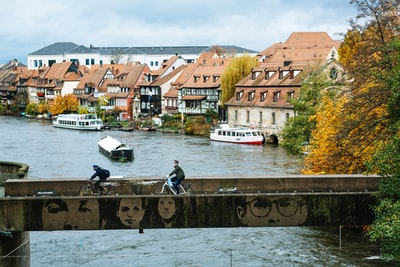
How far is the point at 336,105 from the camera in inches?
1348

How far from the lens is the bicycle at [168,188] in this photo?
21.5 m

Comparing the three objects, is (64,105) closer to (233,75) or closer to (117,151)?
(233,75)

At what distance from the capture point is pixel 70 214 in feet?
66.8

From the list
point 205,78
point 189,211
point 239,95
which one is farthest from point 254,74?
point 189,211

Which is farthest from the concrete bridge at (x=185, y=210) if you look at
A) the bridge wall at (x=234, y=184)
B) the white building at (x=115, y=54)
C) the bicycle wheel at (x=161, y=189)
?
the white building at (x=115, y=54)

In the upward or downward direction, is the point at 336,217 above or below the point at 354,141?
below

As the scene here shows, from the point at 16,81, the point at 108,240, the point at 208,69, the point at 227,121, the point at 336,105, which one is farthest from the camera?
the point at 16,81

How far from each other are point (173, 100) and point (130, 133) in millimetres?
13644

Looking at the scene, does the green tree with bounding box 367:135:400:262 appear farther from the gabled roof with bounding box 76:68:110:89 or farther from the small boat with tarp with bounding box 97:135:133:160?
the gabled roof with bounding box 76:68:110:89

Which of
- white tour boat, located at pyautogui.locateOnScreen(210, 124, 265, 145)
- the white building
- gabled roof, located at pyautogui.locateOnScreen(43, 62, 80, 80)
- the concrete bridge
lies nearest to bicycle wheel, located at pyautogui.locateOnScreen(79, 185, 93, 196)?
the concrete bridge

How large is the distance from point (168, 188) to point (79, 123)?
69372 mm

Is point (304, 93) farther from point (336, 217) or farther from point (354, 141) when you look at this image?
point (336, 217)

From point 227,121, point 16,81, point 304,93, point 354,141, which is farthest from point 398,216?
point 16,81

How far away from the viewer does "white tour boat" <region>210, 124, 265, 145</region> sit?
68.3m
